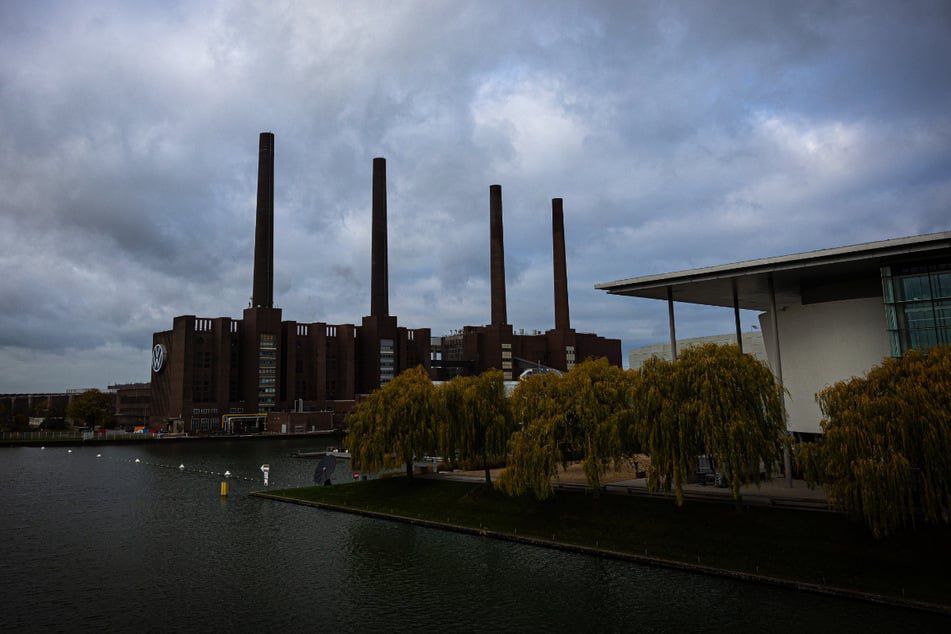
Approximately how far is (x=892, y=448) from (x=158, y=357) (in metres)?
168

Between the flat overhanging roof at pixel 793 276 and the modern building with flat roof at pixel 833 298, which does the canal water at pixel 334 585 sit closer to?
the modern building with flat roof at pixel 833 298

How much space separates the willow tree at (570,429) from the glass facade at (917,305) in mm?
15672

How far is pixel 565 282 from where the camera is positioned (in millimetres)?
160750

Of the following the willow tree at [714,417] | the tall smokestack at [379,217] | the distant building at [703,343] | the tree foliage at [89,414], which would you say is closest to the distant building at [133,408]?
the tree foliage at [89,414]

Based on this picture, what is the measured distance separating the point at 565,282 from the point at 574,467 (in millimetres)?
104412

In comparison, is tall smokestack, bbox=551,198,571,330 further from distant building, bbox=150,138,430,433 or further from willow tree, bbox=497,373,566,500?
willow tree, bbox=497,373,566,500

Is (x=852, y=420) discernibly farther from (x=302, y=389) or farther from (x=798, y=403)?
(x=302, y=389)

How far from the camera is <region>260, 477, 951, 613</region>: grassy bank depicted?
2689 centimetres

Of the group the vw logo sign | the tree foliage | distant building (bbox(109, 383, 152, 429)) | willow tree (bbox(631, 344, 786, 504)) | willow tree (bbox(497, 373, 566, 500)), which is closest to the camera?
willow tree (bbox(631, 344, 786, 504))

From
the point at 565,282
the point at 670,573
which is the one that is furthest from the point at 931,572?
the point at 565,282

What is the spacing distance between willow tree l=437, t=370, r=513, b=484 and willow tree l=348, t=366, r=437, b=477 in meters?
1.87

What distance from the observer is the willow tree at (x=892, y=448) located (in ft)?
89.9

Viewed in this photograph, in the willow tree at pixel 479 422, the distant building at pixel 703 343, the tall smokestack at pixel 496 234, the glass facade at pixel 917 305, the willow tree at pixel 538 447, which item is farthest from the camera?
the tall smokestack at pixel 496 234

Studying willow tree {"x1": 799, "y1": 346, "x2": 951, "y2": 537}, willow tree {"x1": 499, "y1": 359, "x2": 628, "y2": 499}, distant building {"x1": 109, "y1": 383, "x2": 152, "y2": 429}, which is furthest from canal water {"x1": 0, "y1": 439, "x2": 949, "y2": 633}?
distant building {"x1": 109, "y1": 383, "x2": 152, "y2": 429}
